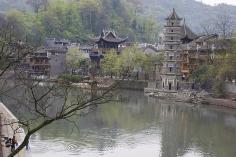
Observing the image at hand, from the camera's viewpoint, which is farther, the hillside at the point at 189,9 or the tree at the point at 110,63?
the hillside at the point at 189,9

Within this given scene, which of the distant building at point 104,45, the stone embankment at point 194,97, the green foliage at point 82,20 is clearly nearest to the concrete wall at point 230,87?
the stone embankment at point 194,97

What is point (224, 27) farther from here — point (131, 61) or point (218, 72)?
point (131, 61)

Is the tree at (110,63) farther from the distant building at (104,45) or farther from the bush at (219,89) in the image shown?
the bush at (219,89)

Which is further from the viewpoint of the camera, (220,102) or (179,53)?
(179,53)

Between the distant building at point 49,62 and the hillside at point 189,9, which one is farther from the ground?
the hillside at point 189,9

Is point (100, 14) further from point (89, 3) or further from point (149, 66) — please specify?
point (149, 66)

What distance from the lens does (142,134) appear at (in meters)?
26.0

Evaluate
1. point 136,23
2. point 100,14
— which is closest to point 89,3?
point 100,14

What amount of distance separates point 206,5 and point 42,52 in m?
126

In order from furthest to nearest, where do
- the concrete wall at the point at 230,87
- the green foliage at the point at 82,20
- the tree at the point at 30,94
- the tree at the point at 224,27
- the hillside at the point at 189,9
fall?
the hillside at the point at 189,9 → the green foliage at the point at 82,20 → the tree at the point at 224,27 → the concrete wall at the point at 230,87 → the tree at the point at 30,94

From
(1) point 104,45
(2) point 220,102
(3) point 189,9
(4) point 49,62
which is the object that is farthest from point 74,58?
(3) point 189,9

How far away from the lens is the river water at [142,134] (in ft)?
70.7

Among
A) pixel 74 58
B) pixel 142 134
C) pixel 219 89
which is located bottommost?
pixel 142 134

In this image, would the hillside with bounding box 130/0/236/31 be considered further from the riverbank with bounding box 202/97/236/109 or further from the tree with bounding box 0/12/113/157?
the tree with bounding box 0/12/113/157
